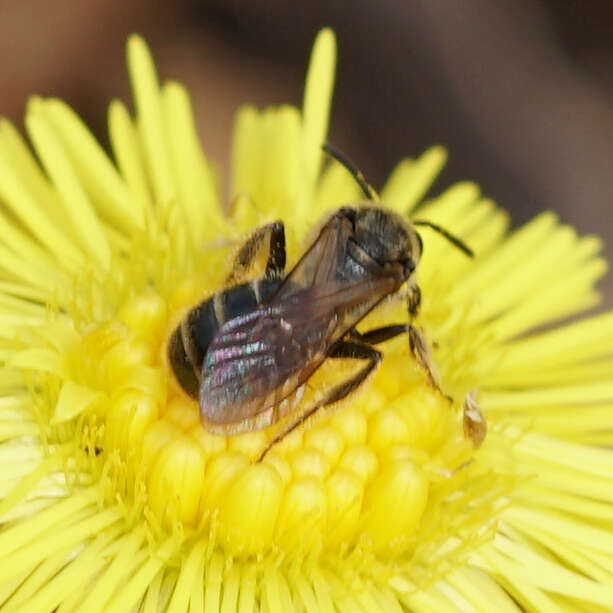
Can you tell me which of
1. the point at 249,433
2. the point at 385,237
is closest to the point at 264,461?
the point at 249,433

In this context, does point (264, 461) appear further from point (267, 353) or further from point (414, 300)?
point (414, 300)

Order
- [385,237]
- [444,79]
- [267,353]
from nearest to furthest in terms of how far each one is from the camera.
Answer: [267,353], [385,237], [444,79]

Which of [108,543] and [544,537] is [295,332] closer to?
[108,543]

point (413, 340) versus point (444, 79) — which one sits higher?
point (444, 79)

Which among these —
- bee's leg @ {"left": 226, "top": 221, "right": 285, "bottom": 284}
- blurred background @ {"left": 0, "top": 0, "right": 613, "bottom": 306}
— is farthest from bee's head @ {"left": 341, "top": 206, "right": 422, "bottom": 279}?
blurred background @ {"left": 0, "top": 0, "right": 613, "bottom": 306}

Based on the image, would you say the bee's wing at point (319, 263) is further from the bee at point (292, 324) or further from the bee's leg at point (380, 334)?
the bee's leg at point (380, 334)

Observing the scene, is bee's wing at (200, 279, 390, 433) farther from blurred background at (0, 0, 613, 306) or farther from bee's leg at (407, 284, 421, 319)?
blurred background at (0, 0, 613, 306)
